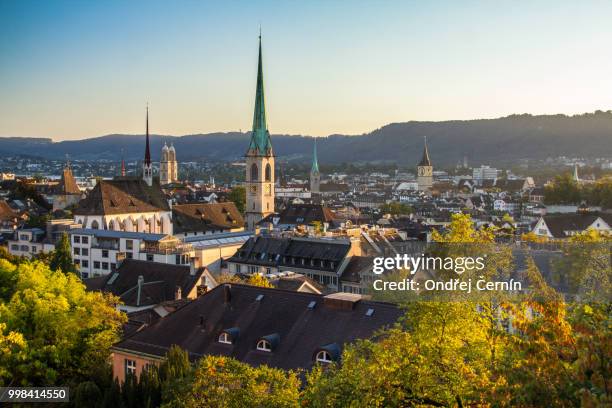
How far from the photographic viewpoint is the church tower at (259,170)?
331ft

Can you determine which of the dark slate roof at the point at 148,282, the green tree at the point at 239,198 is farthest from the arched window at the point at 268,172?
the dark slate roof at the point at 148,282

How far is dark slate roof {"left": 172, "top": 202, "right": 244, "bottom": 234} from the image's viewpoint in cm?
8569

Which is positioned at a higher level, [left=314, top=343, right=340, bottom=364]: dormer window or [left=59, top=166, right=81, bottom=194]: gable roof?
[left=59, top=166, right=81, bottom=194]: gable roof

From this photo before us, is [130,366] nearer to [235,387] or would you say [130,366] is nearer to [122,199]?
[235,387]

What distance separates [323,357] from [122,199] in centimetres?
5903

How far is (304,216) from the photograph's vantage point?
89.8m

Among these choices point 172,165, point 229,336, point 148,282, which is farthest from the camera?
point 172,165

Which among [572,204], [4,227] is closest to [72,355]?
[4,227]

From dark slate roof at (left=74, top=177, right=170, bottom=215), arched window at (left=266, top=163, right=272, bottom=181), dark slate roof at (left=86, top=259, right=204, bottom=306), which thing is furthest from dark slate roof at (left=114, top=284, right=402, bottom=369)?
arched window at (left=266, top=163, right=272, bottom=181)

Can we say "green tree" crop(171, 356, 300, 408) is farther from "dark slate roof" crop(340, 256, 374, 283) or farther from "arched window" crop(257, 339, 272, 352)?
"dark slate roof" crop(340, 256, 374, 283)

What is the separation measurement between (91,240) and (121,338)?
37334mm

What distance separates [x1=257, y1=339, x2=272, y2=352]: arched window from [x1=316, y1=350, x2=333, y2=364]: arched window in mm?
2237

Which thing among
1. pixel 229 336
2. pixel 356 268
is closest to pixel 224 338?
pixel 229 336

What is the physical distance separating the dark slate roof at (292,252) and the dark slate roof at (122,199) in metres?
21.4
